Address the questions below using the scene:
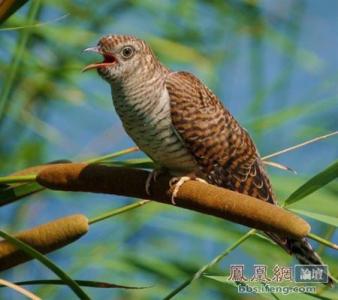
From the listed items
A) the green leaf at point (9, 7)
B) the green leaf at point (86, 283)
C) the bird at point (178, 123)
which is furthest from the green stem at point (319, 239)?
the bird at point (178, 123)

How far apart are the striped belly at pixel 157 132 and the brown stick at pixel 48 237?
694 millimetres

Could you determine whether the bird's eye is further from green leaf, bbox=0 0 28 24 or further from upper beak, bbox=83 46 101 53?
green leaf, bbox=0 0 28 24

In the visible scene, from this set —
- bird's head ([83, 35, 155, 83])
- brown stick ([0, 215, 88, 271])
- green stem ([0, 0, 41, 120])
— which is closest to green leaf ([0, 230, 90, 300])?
brown stick ([0, 215, 88, 271])

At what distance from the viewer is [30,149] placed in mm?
2014

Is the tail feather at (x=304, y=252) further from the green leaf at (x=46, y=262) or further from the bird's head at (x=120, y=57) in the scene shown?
the green leaf at (x=46, y=262)

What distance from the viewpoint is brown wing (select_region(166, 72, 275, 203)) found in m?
1.91

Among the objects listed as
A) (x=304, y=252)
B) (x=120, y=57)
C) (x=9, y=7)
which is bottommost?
(x=304, y=252)

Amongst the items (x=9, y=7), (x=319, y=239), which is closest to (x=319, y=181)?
(x=319, y=239)

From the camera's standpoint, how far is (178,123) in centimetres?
190

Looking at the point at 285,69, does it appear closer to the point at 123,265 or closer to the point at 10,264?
the point at 123,265

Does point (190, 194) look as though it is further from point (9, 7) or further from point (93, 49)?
point (93, 49)

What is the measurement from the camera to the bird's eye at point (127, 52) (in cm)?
187

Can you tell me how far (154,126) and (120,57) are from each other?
0.15 metres

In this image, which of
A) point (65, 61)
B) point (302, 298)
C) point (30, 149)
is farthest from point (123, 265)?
point (302, 298)
